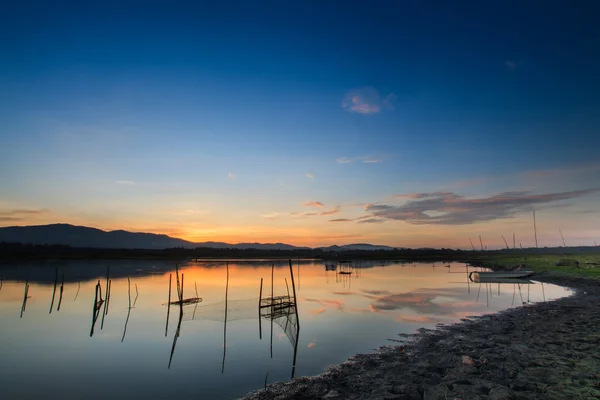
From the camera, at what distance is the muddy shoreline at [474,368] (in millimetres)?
10125

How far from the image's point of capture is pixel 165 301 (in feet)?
111

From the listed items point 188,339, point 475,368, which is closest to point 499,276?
point 475,368

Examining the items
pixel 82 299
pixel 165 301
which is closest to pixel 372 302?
pixel 165 301

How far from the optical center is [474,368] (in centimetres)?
1219

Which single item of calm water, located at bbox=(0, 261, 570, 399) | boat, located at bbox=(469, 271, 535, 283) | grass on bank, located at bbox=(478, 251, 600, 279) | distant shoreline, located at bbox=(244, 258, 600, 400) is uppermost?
grass on bank, located at bbox=(478, 251, 600, 279)

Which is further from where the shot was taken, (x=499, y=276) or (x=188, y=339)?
(x=499, y=276)

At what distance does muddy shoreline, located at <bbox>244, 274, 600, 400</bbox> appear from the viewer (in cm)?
1012

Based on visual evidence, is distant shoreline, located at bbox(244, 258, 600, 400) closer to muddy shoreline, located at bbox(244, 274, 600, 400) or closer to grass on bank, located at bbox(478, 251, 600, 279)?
muddy shoreline, located at bbox(244, 274, 600, 400)

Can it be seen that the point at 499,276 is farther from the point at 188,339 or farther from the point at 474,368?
the point at 188,339

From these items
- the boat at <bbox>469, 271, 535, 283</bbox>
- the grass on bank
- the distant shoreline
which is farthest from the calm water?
the grass on bank

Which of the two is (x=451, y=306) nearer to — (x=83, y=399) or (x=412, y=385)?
(x=412, y=385)

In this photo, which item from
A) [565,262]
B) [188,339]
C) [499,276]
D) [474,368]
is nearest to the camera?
[474,368]

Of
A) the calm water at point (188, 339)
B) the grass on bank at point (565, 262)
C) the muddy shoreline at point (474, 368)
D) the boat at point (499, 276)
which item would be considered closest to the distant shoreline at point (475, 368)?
the muddy shoreline at point (474, 368)

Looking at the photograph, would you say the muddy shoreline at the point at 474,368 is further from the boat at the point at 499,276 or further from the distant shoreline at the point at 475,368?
the boat at the point at 499,276
